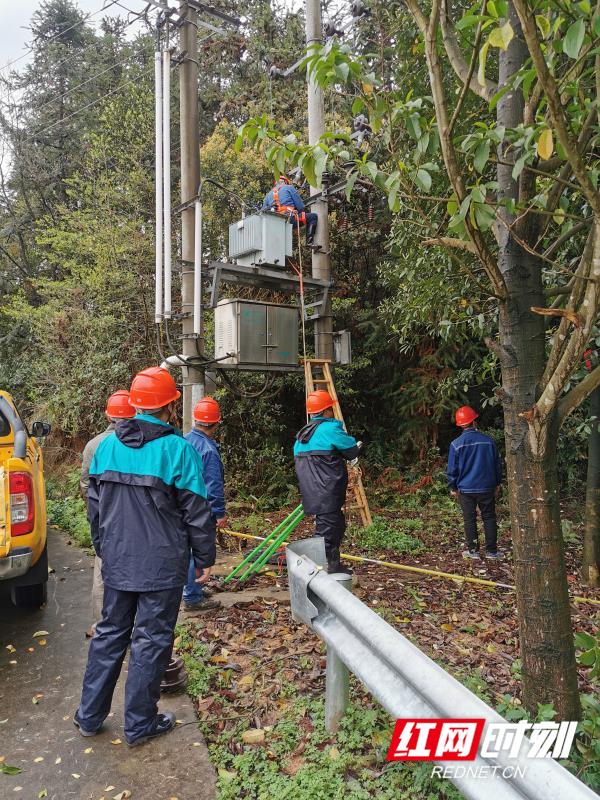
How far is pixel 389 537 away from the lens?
28.6 feet

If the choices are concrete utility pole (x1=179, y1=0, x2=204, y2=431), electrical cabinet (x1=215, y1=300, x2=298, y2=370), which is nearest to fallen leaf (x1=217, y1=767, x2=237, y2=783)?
concrete utility pole (x1=179, y1=0, x2=204, y2=431)

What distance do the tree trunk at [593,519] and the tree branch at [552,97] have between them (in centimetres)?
518

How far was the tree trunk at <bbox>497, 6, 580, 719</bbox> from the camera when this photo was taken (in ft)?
9.16

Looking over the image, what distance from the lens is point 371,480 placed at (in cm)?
1312

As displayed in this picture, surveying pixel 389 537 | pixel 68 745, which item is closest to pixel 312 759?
pixel 68 745

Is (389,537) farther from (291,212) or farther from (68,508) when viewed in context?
(68,508)

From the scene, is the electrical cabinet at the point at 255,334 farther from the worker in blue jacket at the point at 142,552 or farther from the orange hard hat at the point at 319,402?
the worker in blue jacket at the point at 142,552

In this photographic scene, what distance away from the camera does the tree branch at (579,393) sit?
266cm

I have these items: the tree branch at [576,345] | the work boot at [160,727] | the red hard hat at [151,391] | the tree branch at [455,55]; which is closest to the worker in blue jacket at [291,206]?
the red hard hat at [151,391]

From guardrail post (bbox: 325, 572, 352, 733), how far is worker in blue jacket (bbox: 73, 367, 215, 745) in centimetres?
96

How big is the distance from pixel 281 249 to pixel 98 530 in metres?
5.78

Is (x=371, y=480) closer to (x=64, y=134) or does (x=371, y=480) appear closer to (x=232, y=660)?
(x=232, y=660)

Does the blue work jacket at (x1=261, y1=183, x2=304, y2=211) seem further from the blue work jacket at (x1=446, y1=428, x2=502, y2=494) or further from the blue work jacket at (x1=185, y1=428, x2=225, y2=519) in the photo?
the blue work jacket at (x1=185, y1=428, x2=225, y2=519)

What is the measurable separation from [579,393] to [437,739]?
163 cm
